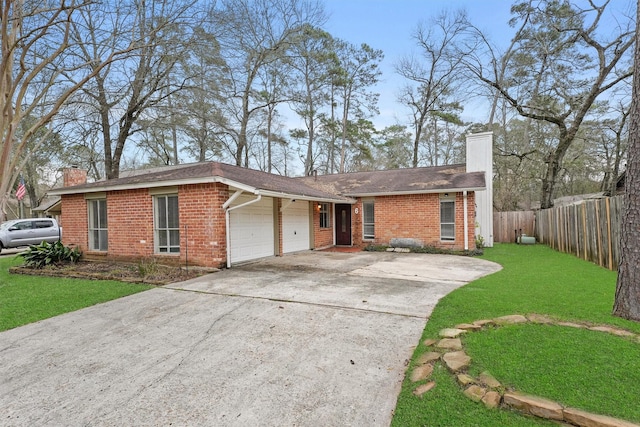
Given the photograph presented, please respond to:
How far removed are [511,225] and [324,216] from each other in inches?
372

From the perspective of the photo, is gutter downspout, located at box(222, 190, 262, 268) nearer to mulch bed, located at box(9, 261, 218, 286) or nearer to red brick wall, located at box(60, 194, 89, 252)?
mulch bed, located at box(9, 261, 218, 286)

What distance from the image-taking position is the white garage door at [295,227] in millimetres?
11477

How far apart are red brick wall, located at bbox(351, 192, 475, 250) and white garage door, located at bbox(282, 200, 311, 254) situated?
2.61m

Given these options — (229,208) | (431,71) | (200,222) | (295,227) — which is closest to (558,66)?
(431,71)

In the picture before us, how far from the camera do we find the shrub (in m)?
9.14

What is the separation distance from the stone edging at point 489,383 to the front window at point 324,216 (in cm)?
1029

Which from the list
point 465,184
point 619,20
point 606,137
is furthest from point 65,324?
point 606,137

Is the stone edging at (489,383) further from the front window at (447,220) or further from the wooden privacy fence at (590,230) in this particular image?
the front window at (447,220)

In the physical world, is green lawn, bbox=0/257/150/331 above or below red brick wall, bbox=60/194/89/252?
below

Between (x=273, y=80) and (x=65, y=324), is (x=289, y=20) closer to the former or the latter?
(x=273, y=80)

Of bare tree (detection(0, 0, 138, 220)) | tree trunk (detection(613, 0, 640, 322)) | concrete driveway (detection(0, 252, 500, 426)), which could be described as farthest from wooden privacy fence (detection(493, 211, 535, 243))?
bare tree (detection(0, 0, 138, 220))

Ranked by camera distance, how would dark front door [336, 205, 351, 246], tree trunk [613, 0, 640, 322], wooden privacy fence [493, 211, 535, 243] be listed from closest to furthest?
tree trunk [613, 0, 640, 322] < dark front door [336, 205, 351, 246] < wooden privacy fence [493, 211, 535, 243]

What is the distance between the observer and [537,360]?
288 centimetres

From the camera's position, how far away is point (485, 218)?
1453 cm
